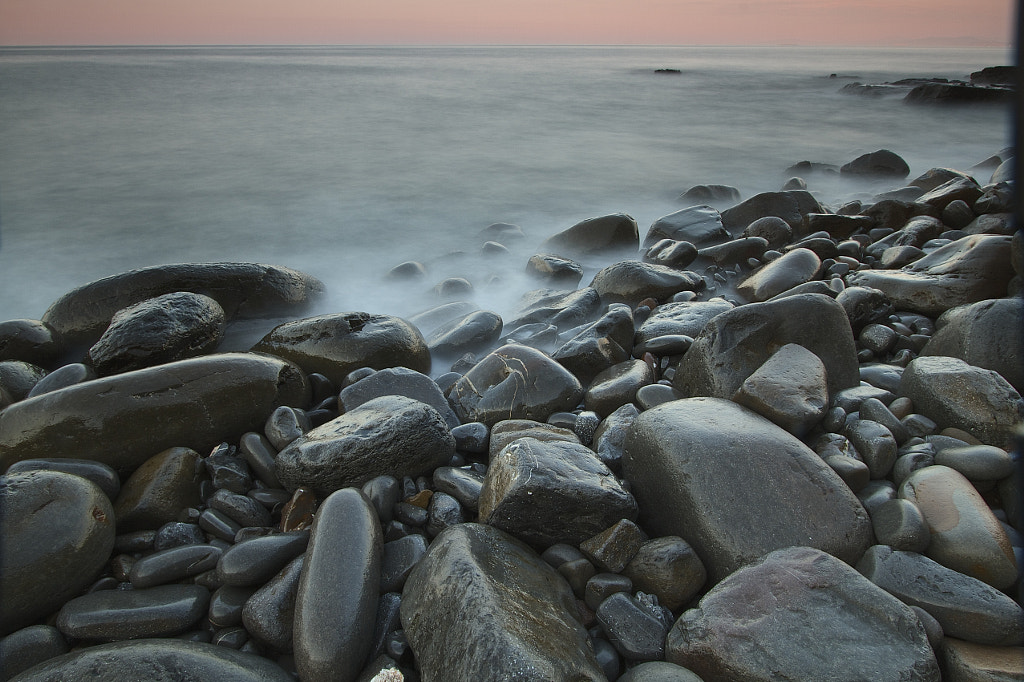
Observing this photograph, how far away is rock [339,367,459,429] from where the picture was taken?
9.02ft

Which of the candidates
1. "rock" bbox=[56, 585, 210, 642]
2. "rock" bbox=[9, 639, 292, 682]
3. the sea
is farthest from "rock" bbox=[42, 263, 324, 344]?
"rock" bbox=[9, 639, 292, 682]

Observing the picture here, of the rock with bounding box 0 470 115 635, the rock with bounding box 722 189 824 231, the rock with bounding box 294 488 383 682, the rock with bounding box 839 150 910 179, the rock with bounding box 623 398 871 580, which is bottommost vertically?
the rock with bounding box 839 150 910 179

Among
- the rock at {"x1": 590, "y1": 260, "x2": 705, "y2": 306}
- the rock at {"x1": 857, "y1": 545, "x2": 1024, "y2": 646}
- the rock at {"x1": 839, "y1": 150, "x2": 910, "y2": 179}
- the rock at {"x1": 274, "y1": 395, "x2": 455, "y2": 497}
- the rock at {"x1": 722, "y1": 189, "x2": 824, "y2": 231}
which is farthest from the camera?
the rock at {"x1": 839, "y1": 150, "x2": 910, "y2": 179}

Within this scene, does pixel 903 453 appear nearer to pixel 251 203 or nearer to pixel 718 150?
pixel 251 203

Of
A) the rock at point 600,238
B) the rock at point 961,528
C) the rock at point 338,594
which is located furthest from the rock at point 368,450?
the rock at point 600,238

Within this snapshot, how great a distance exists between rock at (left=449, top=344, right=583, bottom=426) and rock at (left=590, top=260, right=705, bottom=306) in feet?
4.80

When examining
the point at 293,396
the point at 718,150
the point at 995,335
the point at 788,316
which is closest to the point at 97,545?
the point at 293,396

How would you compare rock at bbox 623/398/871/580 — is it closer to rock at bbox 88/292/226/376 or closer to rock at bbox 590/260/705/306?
rock at bbox 590/260/705/306

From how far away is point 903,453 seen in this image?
2.22 metres

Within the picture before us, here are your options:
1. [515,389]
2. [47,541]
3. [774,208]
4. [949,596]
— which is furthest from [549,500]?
[774,208]

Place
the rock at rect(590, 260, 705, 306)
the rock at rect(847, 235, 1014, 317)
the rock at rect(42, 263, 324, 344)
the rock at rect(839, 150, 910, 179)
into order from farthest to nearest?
1. the rock at rect(839, 150, 910, 179)
2. the rock at rect(590, 260, 705, 306)
3. the rock at rect(42, 263, 324, 344)
4. the rock at rect(847, 235, 1014, 317)

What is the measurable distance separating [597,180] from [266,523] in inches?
306

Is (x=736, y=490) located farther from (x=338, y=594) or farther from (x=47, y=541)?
(x=47, y=541)

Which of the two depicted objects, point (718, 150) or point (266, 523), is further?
point (718, 150)
